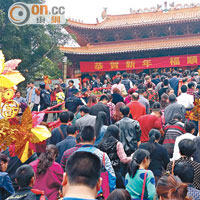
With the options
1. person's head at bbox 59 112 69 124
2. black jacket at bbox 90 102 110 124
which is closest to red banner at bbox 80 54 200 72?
black jacket at bbox 90 102 110 124

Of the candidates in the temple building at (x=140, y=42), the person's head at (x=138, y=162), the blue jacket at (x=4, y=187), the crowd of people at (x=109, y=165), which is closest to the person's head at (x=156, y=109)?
the crowd of people at (x=109, y=165)

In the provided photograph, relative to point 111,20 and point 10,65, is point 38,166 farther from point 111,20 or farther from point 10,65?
point 111,20

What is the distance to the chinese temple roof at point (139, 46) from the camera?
22969 mm

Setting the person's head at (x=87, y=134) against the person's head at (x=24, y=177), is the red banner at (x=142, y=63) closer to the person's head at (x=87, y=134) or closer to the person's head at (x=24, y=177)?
the person's head at (x=87, y=134)

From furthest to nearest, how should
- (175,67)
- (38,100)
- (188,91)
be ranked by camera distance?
(175,67) < (38,100) < (188,91)

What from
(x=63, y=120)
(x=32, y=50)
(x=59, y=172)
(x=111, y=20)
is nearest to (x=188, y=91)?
(x=63, y=120)

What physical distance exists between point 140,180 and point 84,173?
2.07 m

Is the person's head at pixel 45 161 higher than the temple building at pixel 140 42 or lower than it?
lower

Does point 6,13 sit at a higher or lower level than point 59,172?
higher

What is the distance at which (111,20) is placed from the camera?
27.0 m

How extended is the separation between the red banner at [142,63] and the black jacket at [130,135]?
60.6ft

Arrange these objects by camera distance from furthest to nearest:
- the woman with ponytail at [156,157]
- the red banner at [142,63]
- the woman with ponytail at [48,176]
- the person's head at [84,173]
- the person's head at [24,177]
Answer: the red banner at [142,63]
the woman with ponytail at [156,157]
the woman with ponytail at [48,176]
the person's head at [24,177]
the person's head at [84,173]

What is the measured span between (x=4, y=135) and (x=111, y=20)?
1019 inches

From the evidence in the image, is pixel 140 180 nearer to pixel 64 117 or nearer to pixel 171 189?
pixel 171 189
